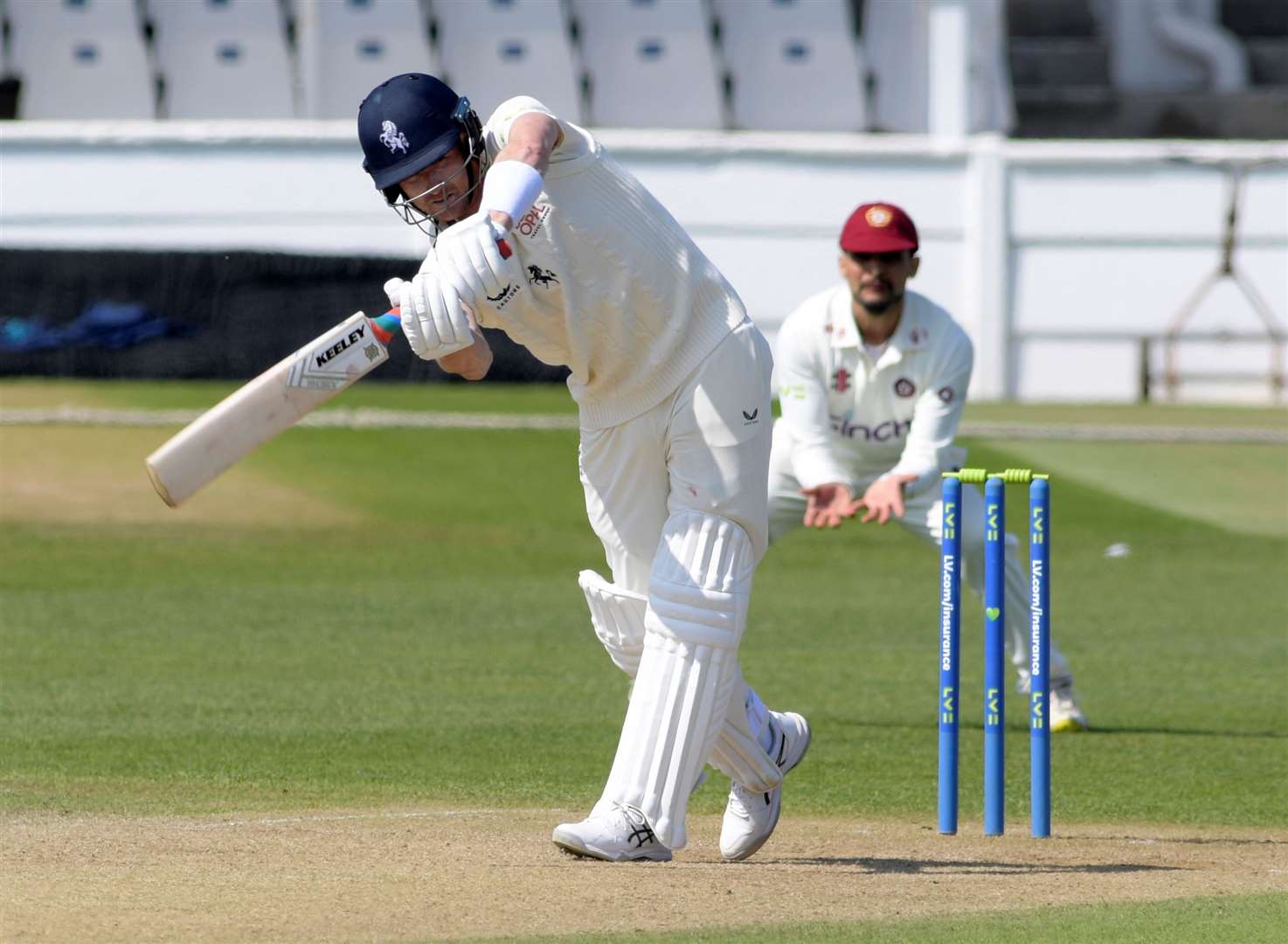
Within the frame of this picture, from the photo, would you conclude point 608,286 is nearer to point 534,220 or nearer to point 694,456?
point 534,220

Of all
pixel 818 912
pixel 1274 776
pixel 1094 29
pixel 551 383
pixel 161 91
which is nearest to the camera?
pixel 818 912

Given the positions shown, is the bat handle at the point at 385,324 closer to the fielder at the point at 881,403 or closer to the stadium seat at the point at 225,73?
the fielder at the point at 881,403

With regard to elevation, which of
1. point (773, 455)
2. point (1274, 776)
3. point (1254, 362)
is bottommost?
point (1254, 362)

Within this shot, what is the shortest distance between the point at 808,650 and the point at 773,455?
5.62 feet

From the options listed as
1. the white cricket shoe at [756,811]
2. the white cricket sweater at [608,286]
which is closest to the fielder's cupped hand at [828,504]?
the white cricket shoe at [756,811]

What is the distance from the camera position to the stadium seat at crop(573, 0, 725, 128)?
22.3 meters

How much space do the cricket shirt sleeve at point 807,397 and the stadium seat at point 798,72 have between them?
1615 cm

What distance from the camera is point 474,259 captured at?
379 cm

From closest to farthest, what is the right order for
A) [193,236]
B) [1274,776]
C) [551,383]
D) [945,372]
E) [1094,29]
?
[1274,776]
[945,372]
[551,383]
[193,236]
[1094,29]

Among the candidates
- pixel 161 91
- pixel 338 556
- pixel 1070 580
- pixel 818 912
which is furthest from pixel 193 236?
pixel 818 912

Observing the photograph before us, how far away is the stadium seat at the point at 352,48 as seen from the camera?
21719 millimetres

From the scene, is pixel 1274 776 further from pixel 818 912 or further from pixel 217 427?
pixel 217 427

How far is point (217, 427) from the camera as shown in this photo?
167 inches

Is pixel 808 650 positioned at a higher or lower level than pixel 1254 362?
higher
